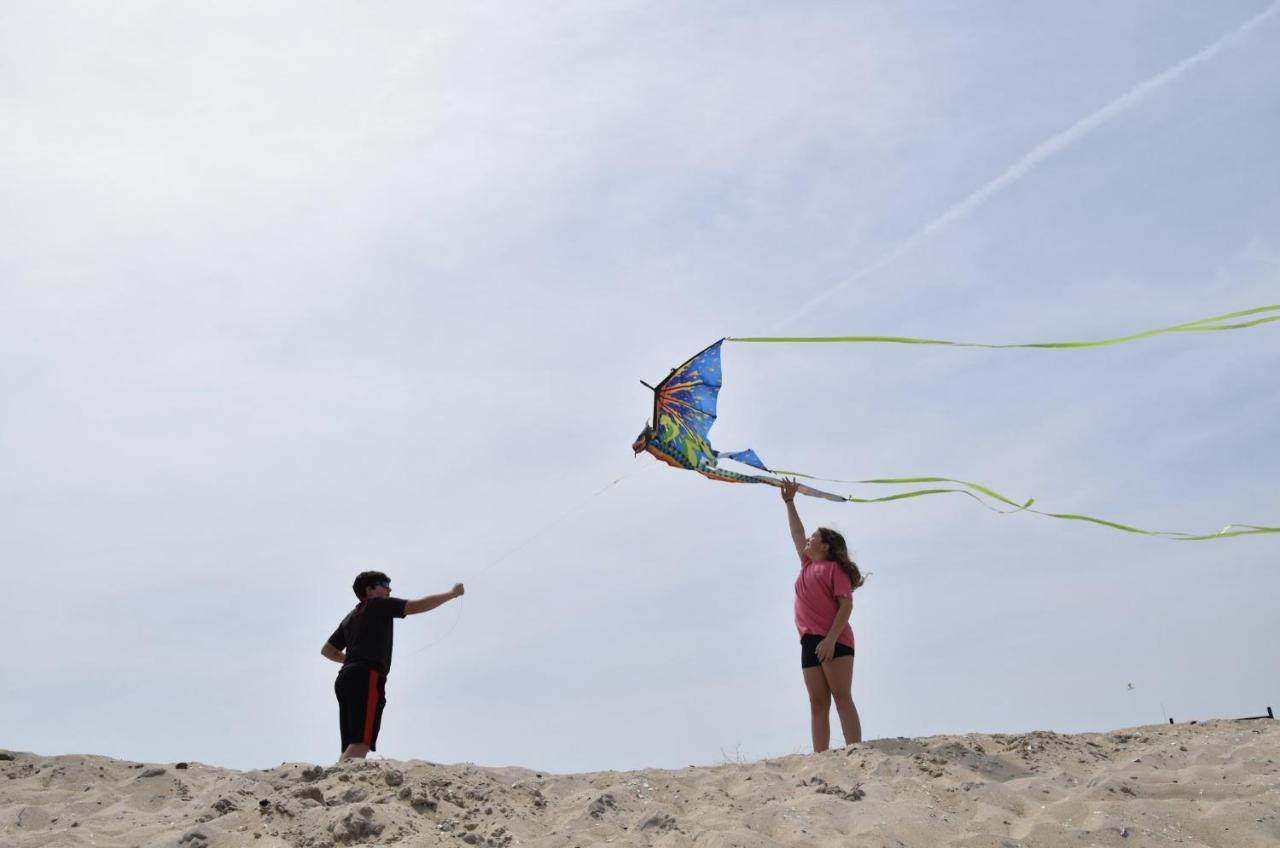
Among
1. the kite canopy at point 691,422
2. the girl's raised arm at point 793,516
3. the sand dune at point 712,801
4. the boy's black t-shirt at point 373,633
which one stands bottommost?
the sand dune at point 712,801

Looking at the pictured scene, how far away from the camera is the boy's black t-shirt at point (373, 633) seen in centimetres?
524

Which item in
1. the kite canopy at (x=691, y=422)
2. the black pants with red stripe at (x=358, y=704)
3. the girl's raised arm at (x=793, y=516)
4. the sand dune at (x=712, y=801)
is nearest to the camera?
the sand dune at (x=712, y=801)

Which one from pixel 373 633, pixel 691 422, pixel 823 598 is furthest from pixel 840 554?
pixel 373 633

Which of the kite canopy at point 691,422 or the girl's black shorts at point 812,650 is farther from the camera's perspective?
the kite canopy at point 691,422

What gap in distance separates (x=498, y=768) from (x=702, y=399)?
2506mm

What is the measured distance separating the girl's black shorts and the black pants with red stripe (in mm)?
2127

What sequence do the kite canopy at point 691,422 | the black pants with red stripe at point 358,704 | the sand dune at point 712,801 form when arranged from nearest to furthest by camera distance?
the sand dune at point 712,801, the black pants with red stripe at point 358,704, the kite canopy at point 691,422

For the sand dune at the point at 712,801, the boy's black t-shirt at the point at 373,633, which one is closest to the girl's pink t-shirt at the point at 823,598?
the sand dune at the point at 712,801

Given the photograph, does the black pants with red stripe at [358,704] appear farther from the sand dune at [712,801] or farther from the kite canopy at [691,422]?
the kite canopy at [691,422]

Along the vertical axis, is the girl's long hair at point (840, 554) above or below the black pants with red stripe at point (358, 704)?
above

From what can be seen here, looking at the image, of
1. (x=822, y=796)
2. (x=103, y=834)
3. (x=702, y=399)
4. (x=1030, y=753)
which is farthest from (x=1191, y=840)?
(x=103, y=834)

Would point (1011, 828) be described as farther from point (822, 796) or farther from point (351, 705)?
point (351, 705)

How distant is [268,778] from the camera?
4.62 metres

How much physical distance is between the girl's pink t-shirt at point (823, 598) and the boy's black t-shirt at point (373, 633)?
2.06 metres
